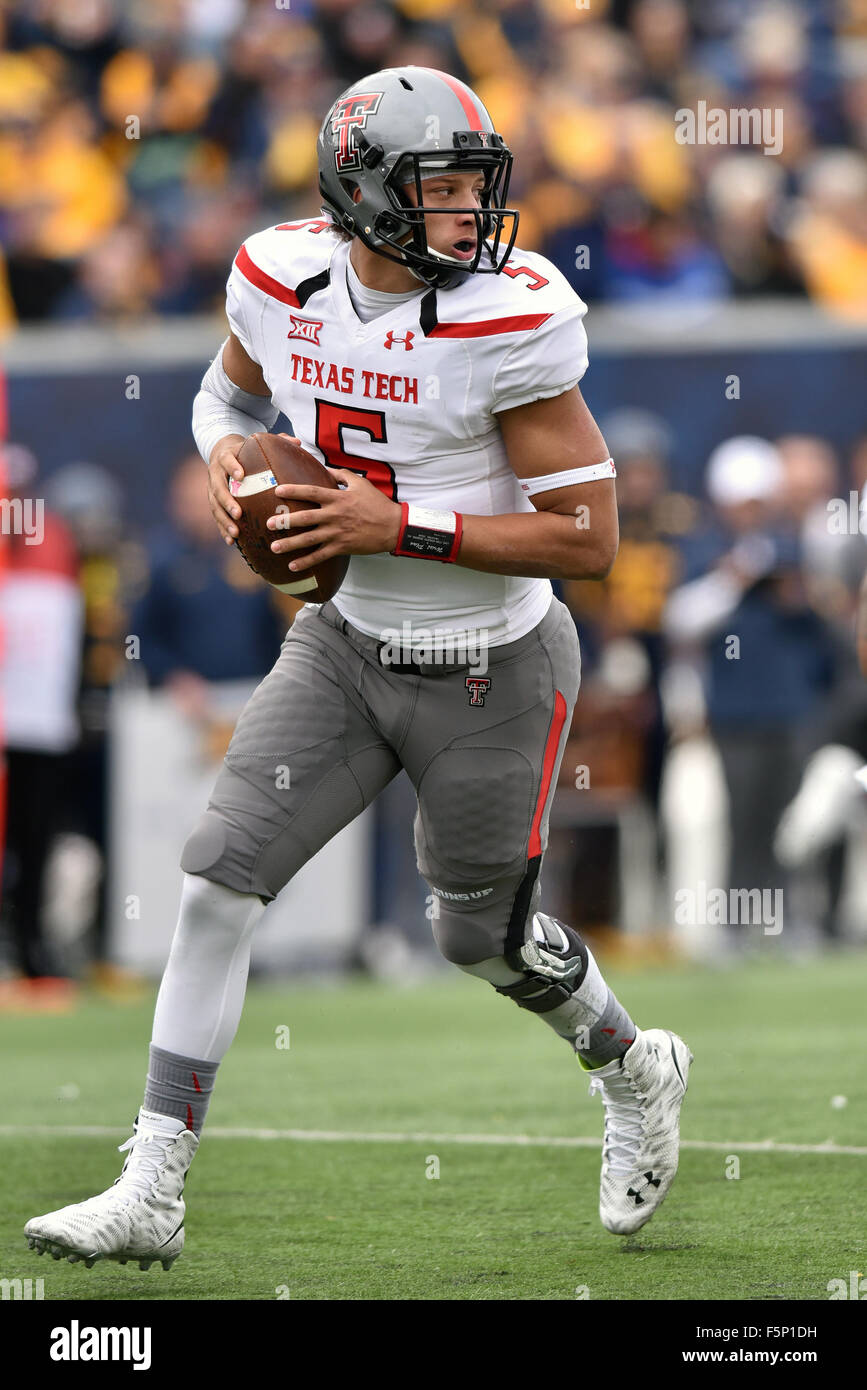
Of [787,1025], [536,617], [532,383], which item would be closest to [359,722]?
[536,617]

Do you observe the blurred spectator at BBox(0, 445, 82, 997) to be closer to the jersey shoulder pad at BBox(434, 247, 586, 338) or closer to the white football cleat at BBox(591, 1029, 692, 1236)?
the white football cleat at BBox(591, 1029, 692, 1236)

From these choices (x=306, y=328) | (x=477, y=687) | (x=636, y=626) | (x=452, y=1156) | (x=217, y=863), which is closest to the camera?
(x=217, y=863)

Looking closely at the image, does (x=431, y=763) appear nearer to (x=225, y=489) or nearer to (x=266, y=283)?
(x=225, y=489)

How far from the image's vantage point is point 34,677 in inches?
349

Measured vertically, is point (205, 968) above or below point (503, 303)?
below

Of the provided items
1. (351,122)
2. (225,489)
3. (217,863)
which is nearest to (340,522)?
(225,489)

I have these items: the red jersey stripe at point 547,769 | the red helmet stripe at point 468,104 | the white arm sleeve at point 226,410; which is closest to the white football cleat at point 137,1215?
the red jersey stripe at point 547,769

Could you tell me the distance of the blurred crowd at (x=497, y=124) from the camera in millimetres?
10242

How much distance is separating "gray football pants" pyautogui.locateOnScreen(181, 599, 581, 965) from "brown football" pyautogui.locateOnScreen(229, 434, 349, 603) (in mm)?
230

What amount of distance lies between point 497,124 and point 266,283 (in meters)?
7.26

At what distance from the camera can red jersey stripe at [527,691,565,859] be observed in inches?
158

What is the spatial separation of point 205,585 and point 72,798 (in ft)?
3.65

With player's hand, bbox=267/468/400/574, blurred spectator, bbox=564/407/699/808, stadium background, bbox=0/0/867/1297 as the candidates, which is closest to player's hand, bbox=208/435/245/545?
player's hand, bbox=267/468/400/574
